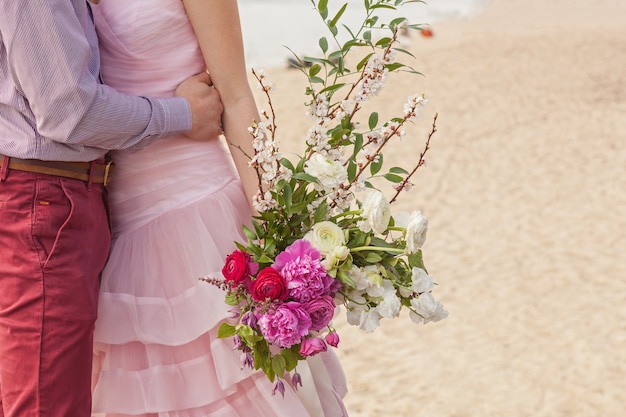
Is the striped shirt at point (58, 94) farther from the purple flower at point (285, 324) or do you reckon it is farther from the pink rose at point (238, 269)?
the purple flower at point (285, 324)

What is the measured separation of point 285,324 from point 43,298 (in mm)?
533

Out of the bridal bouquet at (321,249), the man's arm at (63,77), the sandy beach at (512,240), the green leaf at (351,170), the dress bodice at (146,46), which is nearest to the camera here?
the man's arm at (63,77)

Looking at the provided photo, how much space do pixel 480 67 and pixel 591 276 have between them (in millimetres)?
8983

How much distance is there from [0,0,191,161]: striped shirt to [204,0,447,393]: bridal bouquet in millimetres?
318

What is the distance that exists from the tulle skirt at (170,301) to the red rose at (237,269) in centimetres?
27

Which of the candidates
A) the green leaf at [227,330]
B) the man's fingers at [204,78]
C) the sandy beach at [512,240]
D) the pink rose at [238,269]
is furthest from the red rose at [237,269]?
the sandy beach at [512,240]

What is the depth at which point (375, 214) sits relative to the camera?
2.01 meters

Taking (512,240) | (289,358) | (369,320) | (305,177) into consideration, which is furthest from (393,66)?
(512,240)

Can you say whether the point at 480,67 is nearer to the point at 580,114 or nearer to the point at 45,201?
the point at 580,114

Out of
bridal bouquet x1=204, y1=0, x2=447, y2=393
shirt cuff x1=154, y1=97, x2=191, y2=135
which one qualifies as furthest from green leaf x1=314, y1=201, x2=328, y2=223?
shirt cuff x1=154, y1=97, x2=191, y2=135

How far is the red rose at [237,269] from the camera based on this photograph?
1977 mm

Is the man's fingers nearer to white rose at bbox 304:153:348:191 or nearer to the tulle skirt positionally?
the tulle skirt

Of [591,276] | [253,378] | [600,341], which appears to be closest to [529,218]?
[591,276]

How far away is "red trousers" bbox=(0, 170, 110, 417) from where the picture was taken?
77.7 inches
